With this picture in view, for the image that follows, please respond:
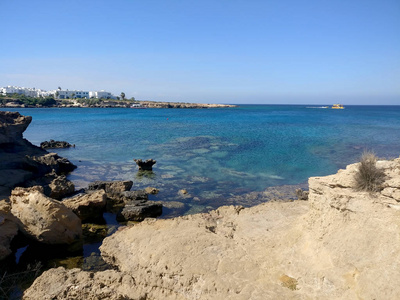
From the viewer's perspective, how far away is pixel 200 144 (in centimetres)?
3888

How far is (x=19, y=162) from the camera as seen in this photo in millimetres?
19828

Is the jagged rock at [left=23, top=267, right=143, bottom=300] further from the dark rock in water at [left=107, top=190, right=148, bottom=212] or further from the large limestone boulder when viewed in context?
the dark rock in water at [left=107, top=190, right=148, bottom=212]

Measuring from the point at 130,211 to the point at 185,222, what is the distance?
5.09 meters

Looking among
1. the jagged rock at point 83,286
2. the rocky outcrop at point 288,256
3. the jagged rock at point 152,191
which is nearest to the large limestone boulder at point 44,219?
the rocky outcrop at point 288,256

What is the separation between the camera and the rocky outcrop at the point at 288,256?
626cm

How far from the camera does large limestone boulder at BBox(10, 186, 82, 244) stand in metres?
11.1

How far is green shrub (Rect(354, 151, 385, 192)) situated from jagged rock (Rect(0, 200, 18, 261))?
11.9 meters

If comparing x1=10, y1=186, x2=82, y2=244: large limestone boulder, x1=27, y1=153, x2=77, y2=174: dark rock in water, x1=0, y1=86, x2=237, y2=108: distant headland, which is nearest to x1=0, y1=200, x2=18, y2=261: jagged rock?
x1=10, y1=186, x2=82, y2=244: large limestone boulder

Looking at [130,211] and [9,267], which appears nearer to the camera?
[9,267]

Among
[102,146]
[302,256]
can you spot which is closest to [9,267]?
[302,256]

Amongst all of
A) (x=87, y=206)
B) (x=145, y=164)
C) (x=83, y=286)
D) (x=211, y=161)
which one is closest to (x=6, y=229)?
(x=87, y=206)

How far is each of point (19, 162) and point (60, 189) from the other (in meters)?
5.45

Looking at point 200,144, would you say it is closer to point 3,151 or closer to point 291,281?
point 3,151

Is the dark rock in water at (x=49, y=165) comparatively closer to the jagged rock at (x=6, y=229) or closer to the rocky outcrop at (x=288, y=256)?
the jagged rock at (x=6, y=229)
